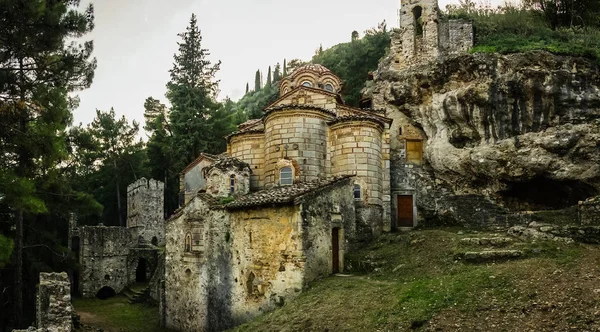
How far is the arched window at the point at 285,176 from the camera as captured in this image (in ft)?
65.6

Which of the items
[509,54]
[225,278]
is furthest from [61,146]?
[509,54]

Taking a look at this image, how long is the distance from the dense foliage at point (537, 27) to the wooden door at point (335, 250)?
41.6ft

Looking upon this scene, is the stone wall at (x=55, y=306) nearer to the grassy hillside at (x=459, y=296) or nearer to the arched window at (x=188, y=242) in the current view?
the arched window at (x=188, y=242)

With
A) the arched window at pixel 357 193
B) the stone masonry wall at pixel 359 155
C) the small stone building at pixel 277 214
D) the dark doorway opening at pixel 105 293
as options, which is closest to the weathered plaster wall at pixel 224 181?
the small stone building at pixel 277 214

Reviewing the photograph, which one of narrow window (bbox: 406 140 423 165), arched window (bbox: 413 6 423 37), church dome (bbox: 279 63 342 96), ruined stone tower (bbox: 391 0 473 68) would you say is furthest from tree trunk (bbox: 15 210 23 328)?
arched window (bbox: 413 6 423 37)

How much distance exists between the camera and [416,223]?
2327 centimetres

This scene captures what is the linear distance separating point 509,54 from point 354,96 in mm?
14996

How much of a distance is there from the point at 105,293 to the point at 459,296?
901 inches

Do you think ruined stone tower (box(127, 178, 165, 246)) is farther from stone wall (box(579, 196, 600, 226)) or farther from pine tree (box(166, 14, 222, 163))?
stone wall (box(579, 196, 600, 226))

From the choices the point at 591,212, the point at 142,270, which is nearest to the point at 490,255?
Result: the point at 591,212

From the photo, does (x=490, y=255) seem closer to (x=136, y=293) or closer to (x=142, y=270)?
(x=136, y=293)

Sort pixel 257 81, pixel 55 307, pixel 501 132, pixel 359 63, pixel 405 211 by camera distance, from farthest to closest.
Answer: pixel 257 81
pixel 359 63
pixel 405 211
pixel 501 132
pixel 55 307

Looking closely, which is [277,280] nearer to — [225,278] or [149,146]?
[225,278]

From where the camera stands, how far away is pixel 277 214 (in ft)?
49.4
